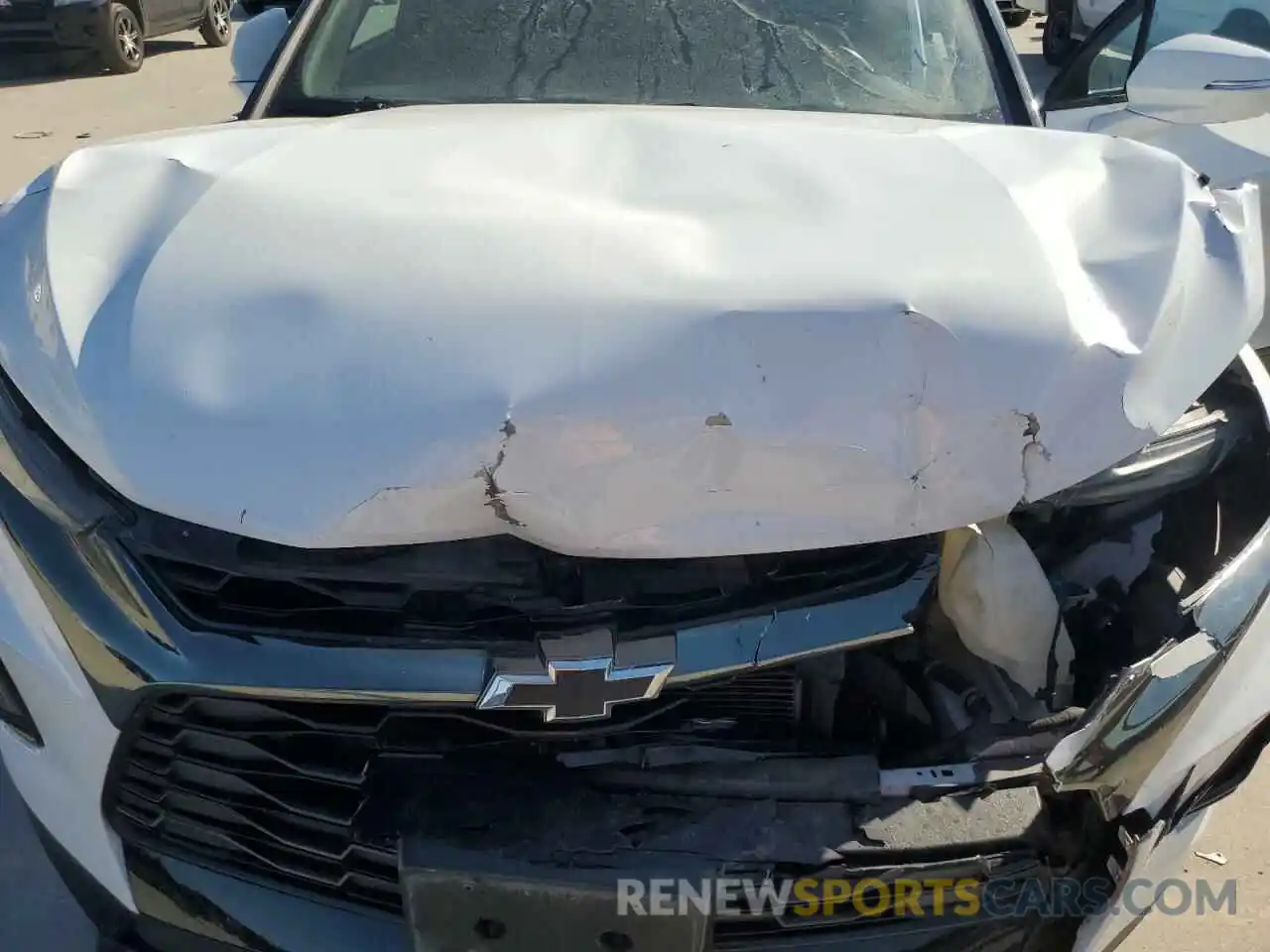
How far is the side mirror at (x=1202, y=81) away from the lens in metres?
2.61

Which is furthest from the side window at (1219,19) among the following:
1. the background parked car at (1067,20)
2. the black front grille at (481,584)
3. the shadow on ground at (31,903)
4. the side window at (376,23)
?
the background parked car at (1067,20)

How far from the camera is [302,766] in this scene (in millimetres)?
1590

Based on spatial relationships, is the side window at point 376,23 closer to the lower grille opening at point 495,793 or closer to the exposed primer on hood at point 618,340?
the exposed primer on hood at point 618,340

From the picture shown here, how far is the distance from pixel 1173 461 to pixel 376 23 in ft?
6.74

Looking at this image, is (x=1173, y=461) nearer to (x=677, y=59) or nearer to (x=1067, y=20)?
(x=677, y=59)

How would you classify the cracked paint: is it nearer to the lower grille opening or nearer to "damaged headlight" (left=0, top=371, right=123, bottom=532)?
the lower grille opening

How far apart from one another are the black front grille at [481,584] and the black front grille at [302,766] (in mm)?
107

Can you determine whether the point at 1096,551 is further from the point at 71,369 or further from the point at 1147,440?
the point at 71,369

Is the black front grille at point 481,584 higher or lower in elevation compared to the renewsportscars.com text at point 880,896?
higher

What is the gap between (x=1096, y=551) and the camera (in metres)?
1.83

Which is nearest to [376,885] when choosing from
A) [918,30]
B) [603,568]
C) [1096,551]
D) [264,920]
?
[264,920]

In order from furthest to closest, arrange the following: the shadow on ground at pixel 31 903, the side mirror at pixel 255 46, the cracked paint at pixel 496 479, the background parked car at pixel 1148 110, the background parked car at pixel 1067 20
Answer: the background parked car at pixel 1067 20 < the background parked car at pixel 1148 110 < the side mirror at pixel 255 46 < the shadow on ground at pixel 31 903 < the cracked paint at pixel 496 479

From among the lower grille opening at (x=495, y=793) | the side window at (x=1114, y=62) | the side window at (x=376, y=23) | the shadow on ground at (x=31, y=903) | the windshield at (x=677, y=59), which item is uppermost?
the side window at (x=376, y=23)

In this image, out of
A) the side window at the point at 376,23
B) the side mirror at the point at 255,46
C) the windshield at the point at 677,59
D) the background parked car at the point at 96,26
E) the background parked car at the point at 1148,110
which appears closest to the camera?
the windshield at the point at 677,59
